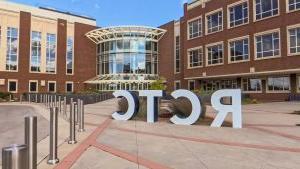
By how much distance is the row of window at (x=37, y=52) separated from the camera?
4825 cm

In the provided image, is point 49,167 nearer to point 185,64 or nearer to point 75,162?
point 75,162

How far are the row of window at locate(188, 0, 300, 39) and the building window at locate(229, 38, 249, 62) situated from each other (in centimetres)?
215

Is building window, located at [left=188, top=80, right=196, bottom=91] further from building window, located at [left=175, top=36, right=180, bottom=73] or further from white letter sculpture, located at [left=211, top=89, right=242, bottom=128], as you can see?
white letter sculpture, located at [left=211, top=89, right=242, bottom=128]

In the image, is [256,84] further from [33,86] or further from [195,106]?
[33,86]

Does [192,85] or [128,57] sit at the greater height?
[128,57]

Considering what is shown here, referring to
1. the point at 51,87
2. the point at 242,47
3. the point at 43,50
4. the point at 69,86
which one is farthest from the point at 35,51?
the point at 242,47

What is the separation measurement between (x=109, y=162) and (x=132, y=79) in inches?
1836

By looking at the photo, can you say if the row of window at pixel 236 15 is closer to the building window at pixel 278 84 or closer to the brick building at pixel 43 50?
the building window at pixel 278 84

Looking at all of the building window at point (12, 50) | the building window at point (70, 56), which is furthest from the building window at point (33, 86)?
the building window at point (70, 56)

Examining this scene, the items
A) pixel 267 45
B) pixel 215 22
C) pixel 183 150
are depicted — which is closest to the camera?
pixel 183 150

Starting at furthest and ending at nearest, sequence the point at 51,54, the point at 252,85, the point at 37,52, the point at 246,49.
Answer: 1. the point at 51,54
2. the point at 37,52
3. the point at 252,85
4. the point at 246,49

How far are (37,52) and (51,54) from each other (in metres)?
2.49

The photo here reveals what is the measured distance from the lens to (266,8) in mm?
33844

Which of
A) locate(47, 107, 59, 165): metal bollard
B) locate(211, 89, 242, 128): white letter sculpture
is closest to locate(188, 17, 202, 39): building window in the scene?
locate(211, 89, 242, 128): white letter sculpture
